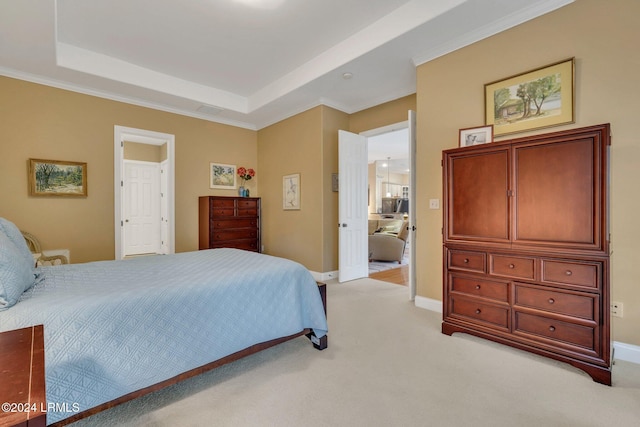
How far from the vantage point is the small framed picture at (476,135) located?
283 centimetres

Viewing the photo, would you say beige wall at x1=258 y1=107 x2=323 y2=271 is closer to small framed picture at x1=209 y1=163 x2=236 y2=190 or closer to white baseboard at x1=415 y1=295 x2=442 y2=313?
small framed picture at x1=209 y1=163 x2=236 y2=190

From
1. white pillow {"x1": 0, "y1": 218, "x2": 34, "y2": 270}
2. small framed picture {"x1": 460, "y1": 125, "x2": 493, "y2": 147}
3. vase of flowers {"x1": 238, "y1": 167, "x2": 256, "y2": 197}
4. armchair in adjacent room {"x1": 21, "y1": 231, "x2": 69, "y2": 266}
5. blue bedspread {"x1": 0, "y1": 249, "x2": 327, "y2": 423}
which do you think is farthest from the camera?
vase of flowers {"x1": 238, "y1": 167, "x2": 256, "y2": 197}

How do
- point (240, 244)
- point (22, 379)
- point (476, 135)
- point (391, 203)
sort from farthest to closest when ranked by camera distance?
1. point (391, 203)
2. point (240, 244)
3. point (476, 135)
4. point (22, 379)

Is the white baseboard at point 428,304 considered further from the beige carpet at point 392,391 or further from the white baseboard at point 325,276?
the white baseboard at point 325,276

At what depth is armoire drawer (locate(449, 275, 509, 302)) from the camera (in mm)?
2359

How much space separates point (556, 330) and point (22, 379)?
2.84m

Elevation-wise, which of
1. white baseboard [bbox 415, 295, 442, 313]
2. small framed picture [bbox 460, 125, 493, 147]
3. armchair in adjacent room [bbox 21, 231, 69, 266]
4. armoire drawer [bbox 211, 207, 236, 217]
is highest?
small framed picture [bbox 460, 125, 493, 147]

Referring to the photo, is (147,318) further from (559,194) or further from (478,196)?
(559,194)

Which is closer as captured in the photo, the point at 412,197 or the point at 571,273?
the point at 571,273

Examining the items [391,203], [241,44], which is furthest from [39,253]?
[391,203]

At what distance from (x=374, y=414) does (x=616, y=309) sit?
2.06 m

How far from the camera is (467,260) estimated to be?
8.38ft

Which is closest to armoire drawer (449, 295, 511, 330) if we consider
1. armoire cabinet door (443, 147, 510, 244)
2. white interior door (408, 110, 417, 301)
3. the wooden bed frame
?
armoire cabinet door (443, 147, 510, 244)

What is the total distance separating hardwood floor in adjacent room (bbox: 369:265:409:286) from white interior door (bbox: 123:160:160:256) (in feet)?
17.6
